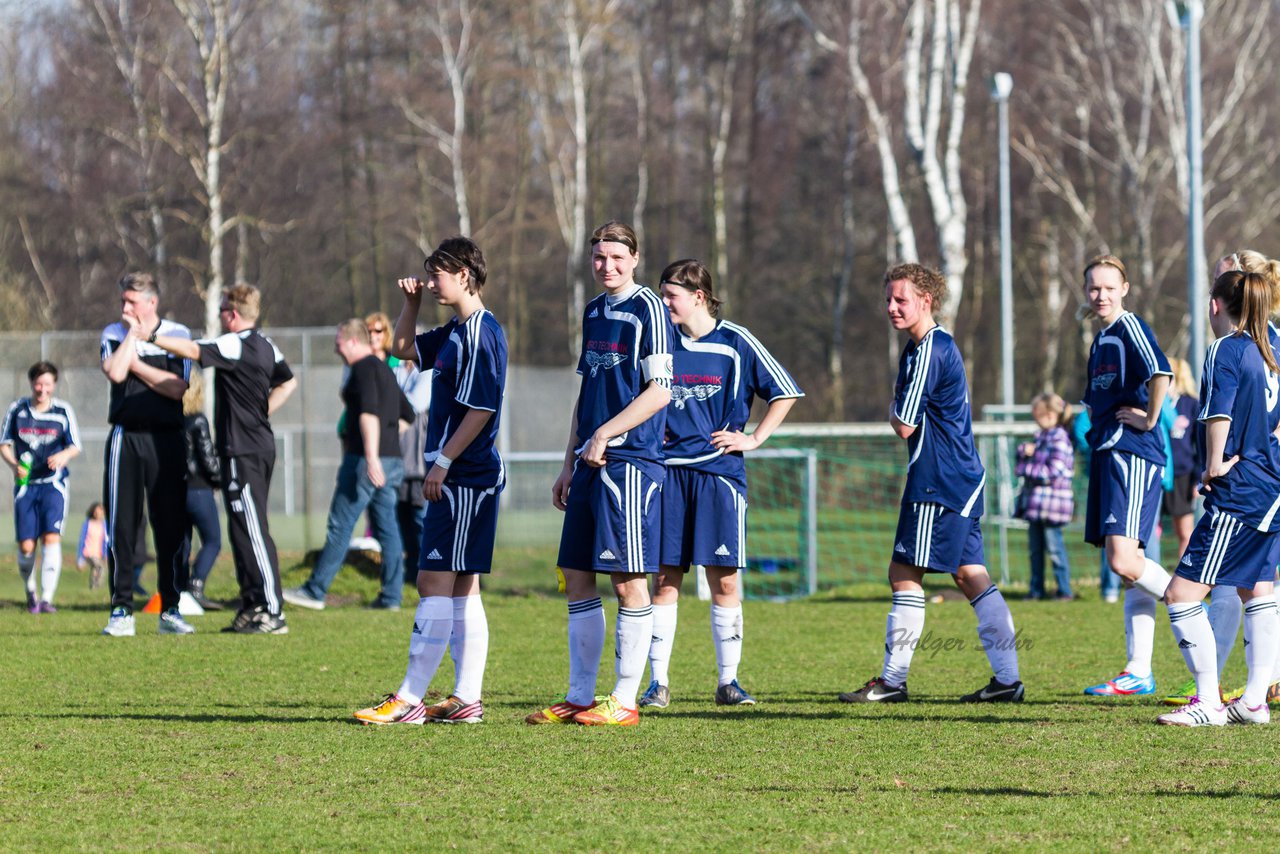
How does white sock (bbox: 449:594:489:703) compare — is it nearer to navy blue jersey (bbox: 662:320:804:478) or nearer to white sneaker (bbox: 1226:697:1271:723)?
navy blue jersey (bbox: 662:320:804:478)

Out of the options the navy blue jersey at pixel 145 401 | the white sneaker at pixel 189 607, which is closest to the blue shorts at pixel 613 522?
the navy blue jersey at pixel 145 401

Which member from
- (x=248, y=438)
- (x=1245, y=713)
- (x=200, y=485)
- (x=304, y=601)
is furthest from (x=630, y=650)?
(x=304, y=601)

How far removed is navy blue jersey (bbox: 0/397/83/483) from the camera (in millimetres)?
11938

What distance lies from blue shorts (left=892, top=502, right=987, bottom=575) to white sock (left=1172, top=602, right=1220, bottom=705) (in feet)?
3.02

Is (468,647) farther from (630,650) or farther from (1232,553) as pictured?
(1232,553)

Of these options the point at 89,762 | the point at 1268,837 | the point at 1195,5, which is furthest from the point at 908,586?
the point at 1195,5

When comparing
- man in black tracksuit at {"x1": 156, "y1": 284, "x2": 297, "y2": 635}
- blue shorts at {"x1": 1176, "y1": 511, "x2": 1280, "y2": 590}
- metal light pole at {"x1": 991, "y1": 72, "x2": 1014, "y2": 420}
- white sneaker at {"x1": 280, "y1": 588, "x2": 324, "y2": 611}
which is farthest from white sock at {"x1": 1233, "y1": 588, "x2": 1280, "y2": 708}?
metal light pole at {"x1": 991, "y1": 72, "x2": 1014, "y2": 420}

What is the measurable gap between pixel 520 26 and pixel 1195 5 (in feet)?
67.1

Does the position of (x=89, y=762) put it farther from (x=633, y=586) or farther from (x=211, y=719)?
(x=633, y=586)

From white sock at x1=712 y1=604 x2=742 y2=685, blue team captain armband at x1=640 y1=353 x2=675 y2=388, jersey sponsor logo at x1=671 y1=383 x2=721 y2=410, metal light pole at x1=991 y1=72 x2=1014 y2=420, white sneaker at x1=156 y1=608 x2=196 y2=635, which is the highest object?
metal light pole at x1=991 y1=72 x2=1014 y2=420

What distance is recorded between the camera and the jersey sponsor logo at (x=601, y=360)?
618cm

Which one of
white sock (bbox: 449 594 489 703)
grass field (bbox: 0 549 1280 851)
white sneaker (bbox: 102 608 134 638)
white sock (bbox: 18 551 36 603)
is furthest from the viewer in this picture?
white sock (bbox: 18 551 36 603)

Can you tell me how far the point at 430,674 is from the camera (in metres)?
6.41

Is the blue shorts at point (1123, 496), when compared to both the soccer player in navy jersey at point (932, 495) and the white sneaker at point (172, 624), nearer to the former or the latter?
the soccer player in navy jersey at point (932, 495)
